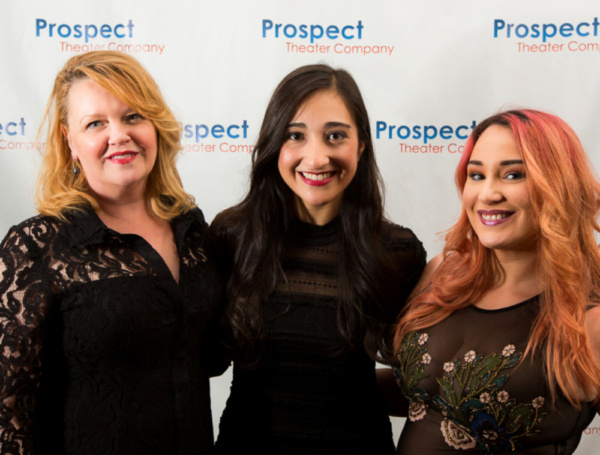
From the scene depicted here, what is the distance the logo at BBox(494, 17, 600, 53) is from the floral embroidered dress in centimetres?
139

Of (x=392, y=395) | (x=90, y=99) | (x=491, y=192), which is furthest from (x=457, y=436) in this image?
(x=90, y=99)

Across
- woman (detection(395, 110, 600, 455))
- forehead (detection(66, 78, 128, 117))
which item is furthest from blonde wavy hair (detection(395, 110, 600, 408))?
forehead (detection(66, 78, 128, 117))

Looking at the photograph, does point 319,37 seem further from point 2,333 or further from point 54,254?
point 2,333

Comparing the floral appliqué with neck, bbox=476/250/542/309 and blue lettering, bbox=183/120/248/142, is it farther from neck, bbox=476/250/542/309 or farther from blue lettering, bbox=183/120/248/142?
blue lettering, bbox=183/120/248/142

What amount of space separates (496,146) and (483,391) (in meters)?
0.58

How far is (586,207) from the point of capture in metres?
1.47

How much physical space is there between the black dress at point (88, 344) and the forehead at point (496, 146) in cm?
83

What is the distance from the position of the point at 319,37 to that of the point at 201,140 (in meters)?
0.64

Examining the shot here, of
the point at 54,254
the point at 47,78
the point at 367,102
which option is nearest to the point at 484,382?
the point at 54,254

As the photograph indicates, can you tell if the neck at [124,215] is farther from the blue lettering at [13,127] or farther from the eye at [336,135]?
the blue lettering at [13,127]

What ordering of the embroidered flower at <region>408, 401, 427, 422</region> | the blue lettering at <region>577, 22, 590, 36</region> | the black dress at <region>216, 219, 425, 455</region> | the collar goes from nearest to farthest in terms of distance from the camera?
the collar → the embroidered flower at <region>408, 401, 427, 422</region> → the black dress at <region>216, 219, 425, 455</region> → the blue lettering at <region>577, 22, 590, 36</region>

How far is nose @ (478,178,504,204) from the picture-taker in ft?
4.84

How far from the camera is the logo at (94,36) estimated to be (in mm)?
2533

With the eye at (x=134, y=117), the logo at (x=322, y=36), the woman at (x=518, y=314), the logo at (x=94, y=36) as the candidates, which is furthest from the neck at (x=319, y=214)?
the logo at (x=94, y=36)
